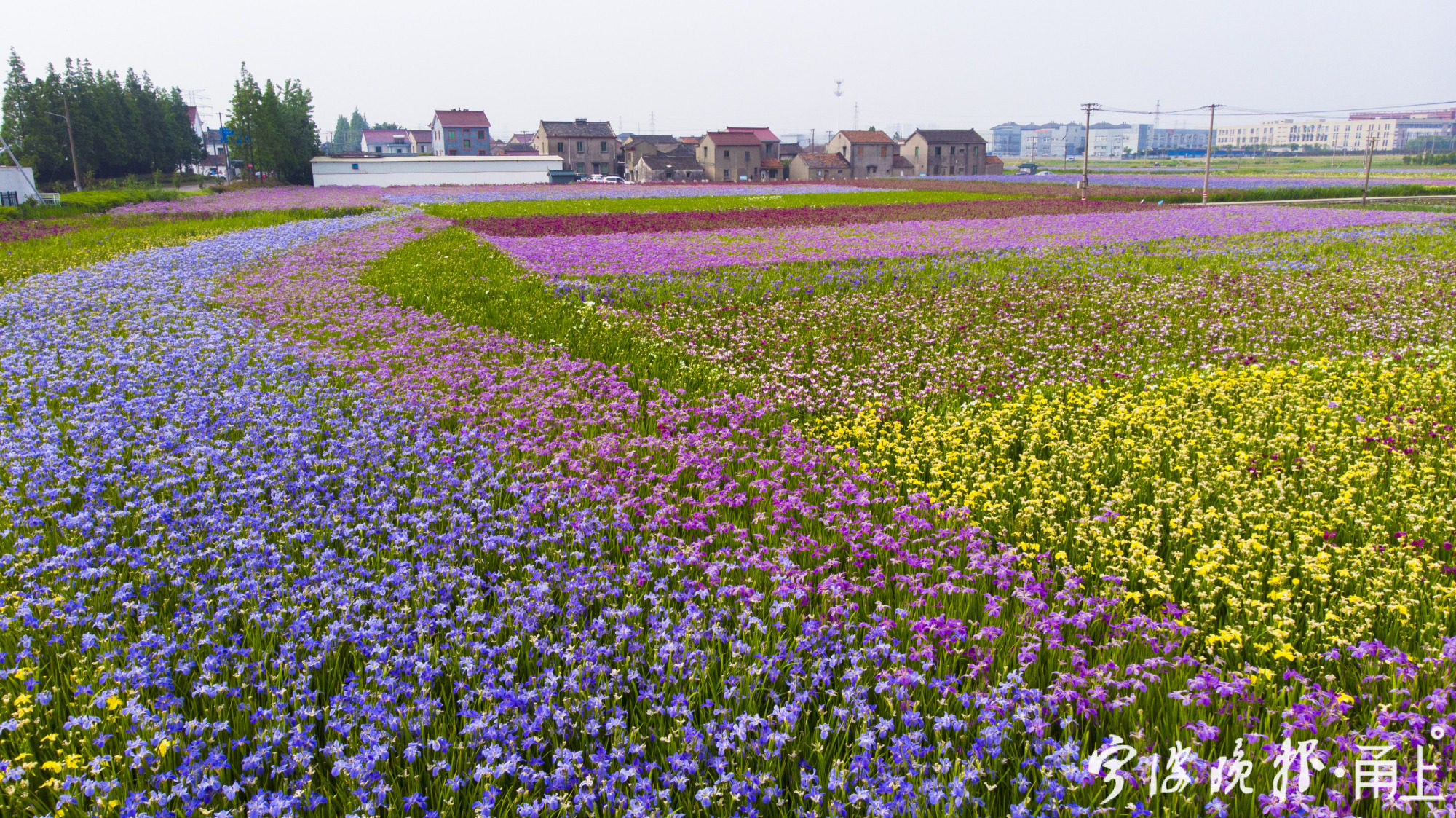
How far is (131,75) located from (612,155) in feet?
187

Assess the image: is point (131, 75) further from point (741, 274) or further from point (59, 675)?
point (59, 675)

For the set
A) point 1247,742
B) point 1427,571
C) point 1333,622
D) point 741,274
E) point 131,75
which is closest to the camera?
point 1247,742

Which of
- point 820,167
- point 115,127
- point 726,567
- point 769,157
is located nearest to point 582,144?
point 769,157

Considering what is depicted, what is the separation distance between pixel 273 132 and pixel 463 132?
47.9 m

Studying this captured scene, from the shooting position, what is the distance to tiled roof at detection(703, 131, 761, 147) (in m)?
105

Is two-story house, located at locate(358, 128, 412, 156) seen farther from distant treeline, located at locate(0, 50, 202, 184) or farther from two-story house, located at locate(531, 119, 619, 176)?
distant treeline, located at locate(0, 50, 202, 184)

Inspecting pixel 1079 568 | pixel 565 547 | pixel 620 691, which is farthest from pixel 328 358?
pixel 1079 568

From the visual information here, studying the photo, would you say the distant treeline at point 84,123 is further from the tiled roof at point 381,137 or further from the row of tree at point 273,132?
the tiled roof at point 381,137

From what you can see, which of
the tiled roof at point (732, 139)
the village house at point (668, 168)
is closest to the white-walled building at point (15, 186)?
the village house at point (668, 168)

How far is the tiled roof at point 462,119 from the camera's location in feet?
389

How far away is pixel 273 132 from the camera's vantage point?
2931 inches

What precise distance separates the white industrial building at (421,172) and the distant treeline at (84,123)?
19938mm

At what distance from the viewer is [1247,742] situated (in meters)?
3.39

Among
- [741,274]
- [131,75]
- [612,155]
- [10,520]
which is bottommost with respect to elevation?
[10,520]
